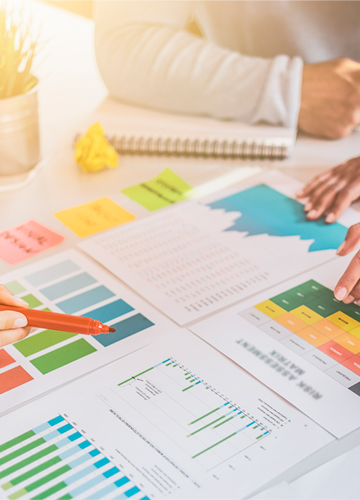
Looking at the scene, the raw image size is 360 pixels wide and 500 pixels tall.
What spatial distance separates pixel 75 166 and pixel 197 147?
0.25 metres

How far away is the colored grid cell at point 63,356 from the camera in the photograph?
67cm

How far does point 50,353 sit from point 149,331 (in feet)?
0.41

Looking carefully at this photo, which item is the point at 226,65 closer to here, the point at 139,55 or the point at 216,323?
the point at 139,55

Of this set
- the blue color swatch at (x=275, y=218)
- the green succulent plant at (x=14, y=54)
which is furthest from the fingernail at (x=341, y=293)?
the green succulent plant at (x=14, y=54)

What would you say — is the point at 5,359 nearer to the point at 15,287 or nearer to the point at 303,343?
the point at 15,287

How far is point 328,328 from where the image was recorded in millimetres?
719

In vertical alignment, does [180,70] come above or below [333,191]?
above

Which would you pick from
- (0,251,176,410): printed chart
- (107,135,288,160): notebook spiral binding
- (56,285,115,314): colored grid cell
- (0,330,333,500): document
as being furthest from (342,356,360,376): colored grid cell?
(107,135,288,160): notebook spiral binding

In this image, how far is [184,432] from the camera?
1.91 ft

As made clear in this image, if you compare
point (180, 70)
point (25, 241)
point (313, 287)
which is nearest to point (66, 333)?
point (25, 241)

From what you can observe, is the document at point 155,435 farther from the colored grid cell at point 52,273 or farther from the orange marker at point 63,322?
the colored grid cell at point 52,273

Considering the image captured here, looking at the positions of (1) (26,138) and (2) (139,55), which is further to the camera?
Result: (2) (139,55)

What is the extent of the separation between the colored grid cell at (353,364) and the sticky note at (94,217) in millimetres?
444

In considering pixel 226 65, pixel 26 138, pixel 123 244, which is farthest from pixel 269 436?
pixel 226 65
